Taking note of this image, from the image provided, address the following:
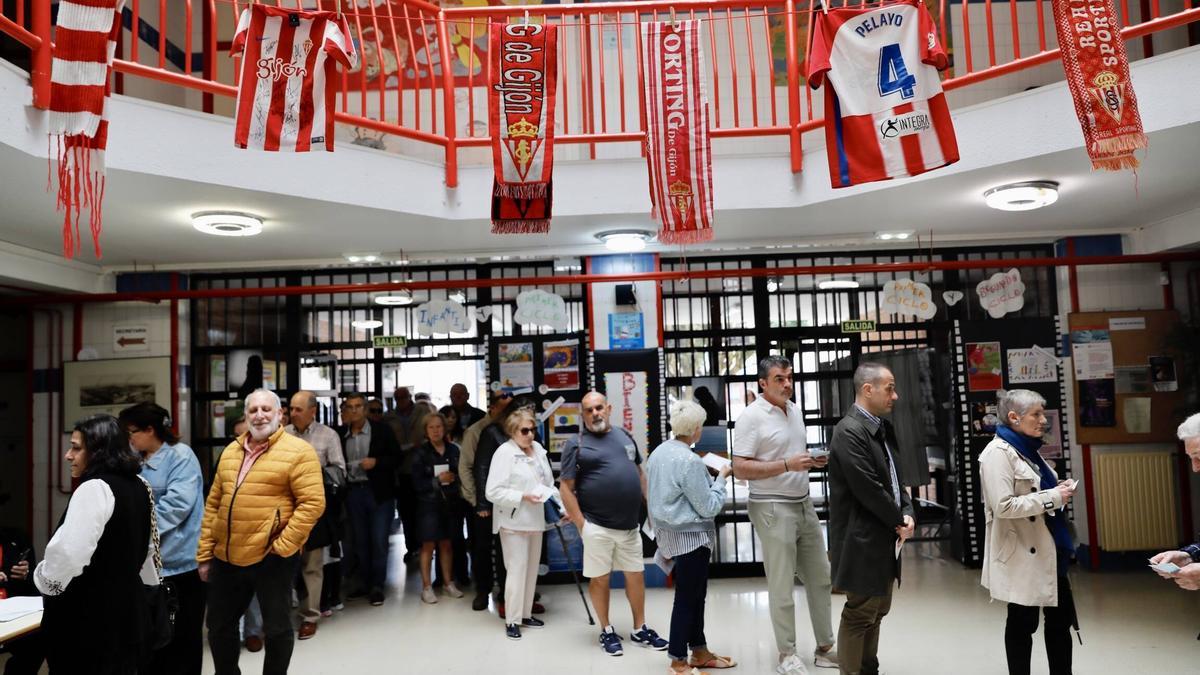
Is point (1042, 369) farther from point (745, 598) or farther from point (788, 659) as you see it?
point (788, 659)


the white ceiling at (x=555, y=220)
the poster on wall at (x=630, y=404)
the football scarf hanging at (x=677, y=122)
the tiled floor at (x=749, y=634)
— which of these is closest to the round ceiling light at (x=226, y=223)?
the white ceiling at (x=555, y=220)

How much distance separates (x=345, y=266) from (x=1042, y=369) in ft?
21.4

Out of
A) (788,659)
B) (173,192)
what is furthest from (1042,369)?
(173,192)

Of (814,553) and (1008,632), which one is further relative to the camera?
(814,553)

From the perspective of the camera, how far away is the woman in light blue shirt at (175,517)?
163 inches

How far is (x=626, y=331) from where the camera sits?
22.3ft

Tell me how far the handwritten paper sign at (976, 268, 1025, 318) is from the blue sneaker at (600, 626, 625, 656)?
411 cm

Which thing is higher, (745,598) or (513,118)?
(513,118)

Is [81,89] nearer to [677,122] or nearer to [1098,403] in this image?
[677,122]

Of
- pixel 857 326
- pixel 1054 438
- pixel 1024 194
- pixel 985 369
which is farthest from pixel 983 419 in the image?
pixel 1024 194

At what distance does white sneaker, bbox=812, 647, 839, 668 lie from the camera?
465cm

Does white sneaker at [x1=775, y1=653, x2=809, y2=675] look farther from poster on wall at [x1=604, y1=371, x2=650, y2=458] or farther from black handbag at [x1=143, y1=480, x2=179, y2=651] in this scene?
black handbag at [x1=143, y1=480, x2=179, y2=651]

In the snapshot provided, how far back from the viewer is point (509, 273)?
7.52m

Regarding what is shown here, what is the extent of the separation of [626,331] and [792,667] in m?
3.19
